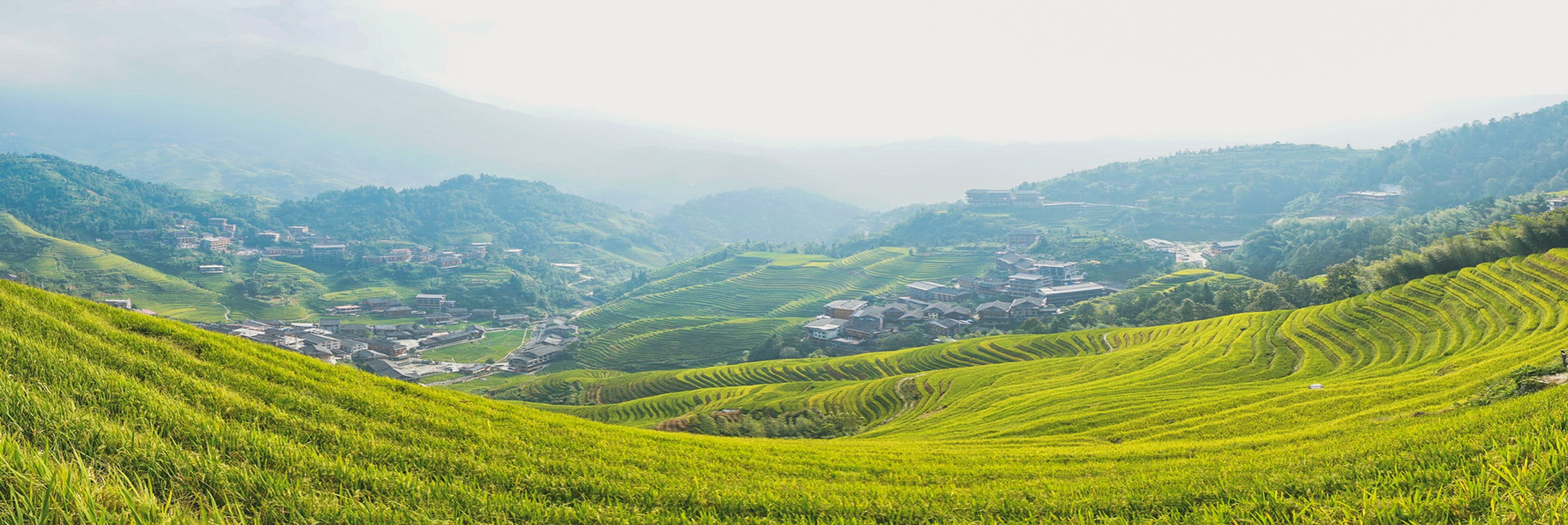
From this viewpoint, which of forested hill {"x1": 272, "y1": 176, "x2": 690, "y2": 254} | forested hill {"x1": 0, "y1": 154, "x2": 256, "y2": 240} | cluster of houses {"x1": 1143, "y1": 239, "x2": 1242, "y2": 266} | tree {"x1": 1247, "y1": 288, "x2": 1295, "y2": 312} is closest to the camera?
tree {"x1": 1247, "y1": 288, "x2": 1295, "y2": 312}

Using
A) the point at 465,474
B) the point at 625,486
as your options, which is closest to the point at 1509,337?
the point at 625,486

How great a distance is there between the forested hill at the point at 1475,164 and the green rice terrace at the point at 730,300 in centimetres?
6557

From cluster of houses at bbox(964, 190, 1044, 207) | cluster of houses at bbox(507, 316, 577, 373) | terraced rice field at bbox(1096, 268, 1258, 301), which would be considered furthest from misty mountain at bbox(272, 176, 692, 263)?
terraced rice field at bbox(1096, 268, 1258, 301)

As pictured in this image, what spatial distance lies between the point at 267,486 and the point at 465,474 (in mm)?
1560

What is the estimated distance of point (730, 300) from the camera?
89.7 m

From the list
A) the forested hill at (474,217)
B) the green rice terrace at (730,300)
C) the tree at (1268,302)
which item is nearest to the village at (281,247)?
the forested hill at (474,217)

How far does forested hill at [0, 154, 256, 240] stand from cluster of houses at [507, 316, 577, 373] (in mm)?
69178

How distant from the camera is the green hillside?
7144cm

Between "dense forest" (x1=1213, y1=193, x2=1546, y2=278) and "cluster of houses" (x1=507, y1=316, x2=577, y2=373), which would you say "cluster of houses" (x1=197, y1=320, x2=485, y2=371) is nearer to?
"cluster of houses" (x1=507, y1=316, x2=577, y2=373)

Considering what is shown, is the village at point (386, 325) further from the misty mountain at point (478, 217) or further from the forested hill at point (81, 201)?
the misty mountain at point (478, 217)

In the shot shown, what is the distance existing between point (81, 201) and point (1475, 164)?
206944mm

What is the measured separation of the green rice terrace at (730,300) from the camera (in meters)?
67.0

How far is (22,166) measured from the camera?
11356cm

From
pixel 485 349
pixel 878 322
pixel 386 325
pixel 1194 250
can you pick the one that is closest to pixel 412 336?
pixel 386 325
